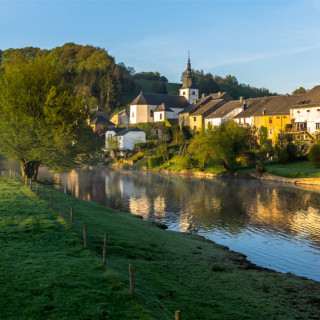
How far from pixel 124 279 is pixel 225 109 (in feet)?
286

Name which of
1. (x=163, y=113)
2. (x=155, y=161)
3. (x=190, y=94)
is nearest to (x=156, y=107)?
(x=163, y=113)

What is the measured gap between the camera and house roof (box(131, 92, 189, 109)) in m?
130

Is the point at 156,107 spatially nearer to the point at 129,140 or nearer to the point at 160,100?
the point at 160,100

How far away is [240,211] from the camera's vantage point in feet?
128

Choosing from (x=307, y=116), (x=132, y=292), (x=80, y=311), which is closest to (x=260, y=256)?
(x=132, y=292)

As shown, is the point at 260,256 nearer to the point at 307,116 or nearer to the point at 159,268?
the point at 159,268

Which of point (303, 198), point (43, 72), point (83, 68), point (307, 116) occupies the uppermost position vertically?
point (83, 68)

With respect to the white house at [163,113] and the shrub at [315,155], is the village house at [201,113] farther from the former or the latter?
the shrub at [315,155]

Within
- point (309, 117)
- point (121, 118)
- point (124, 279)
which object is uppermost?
point (121, 118)

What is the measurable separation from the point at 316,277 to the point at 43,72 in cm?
3592

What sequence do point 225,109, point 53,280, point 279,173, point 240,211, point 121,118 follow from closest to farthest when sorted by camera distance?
point 53,280, point 240,211, point 279,173, point 225,109, point 121,118

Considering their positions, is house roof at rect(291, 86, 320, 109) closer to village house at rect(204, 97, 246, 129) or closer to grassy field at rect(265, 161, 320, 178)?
grassy field at rect(265, 161, 320, 178)

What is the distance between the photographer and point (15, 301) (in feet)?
37.2

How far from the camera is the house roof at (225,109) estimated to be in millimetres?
94188
